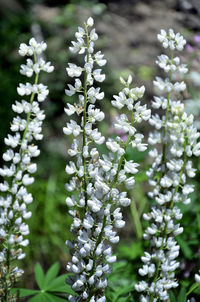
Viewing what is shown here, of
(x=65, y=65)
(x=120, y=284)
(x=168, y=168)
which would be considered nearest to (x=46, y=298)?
(x=120, y=284)

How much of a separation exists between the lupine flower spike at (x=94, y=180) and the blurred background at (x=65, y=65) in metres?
1.11

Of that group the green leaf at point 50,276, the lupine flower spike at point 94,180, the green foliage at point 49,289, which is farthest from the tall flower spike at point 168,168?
the green leaf at point 50,276

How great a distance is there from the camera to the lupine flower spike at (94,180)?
1454 mm

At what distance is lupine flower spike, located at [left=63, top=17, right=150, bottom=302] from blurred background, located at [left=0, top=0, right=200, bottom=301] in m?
1.11

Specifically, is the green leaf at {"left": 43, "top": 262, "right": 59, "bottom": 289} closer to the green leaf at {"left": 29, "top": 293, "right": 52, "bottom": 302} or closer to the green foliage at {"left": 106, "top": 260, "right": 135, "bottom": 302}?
the green leaf at {"left": 29, "top": 293, "right": 52, "bottom": 302}

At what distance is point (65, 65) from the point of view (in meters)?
6.03

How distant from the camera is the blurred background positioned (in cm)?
397

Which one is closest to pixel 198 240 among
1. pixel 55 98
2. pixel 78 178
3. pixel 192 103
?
pixel 78 178

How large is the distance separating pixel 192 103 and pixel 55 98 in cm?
263

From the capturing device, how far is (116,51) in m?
6.19

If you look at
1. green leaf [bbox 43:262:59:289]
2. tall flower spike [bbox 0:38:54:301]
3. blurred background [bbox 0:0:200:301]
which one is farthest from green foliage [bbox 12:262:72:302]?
blurred background [bbox 0:0:200:301]

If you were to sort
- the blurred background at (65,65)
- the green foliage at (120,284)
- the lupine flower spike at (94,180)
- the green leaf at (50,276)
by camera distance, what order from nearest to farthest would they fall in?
the lupine flower spike at (94,180) < the green foliage at (120,284) < the green leaf at (50,276) < the blurred background at (65,65)

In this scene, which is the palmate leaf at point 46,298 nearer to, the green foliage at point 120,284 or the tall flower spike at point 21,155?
the green foliage at point 120,284

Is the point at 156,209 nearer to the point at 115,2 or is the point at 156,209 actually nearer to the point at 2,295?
the point at 2,295
